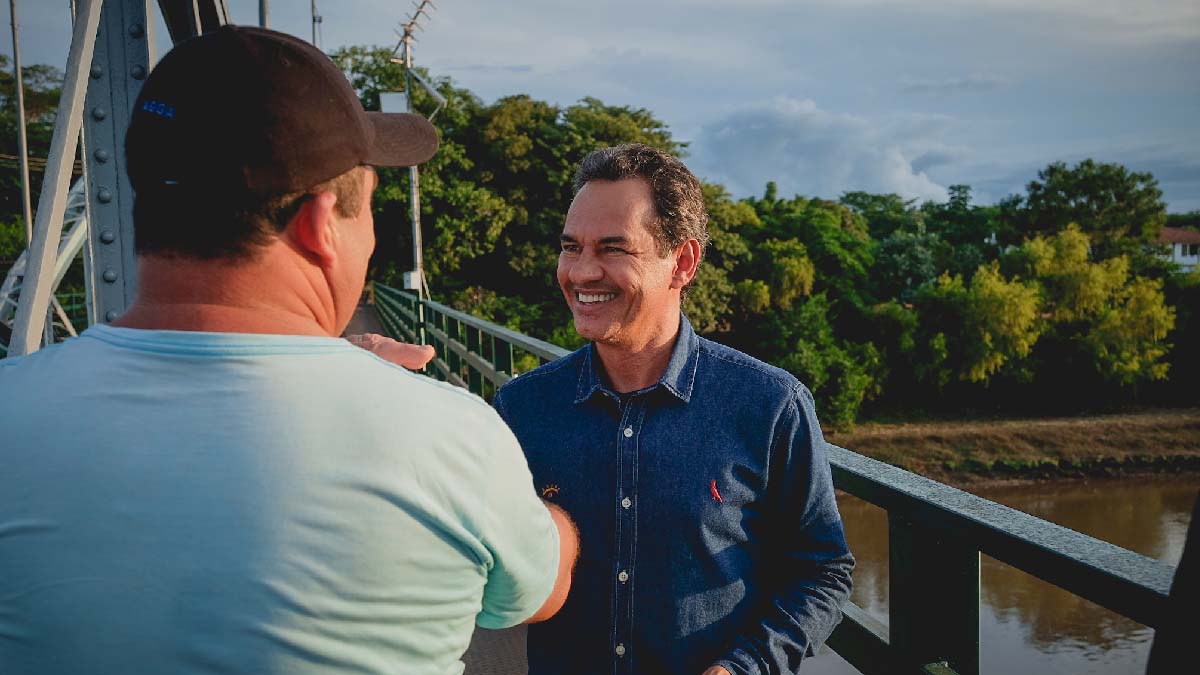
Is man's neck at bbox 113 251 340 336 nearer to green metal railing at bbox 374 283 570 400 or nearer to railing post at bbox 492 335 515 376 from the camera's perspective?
green metal railing at bbox 374 283 570 400

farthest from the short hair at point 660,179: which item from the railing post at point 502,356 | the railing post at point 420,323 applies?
the railing post at point 420,323

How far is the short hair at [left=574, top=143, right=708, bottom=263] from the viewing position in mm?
2123

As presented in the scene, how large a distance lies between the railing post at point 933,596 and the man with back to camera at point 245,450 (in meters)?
0.98

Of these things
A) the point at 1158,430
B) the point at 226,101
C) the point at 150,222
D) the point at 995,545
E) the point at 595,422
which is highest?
the point at 226,101

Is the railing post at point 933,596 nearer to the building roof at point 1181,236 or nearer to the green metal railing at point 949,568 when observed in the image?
the green metal railing at point 949,568

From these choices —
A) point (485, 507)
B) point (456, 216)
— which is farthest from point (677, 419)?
point (456, 216)

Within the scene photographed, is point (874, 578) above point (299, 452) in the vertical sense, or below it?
below

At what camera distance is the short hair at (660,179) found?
2.12 metres

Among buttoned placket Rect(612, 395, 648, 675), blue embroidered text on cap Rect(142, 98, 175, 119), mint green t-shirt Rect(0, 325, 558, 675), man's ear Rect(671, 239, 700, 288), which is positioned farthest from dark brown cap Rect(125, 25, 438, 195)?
man's ear Rect(671, 239, 700, 288)

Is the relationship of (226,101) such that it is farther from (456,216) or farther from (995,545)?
(456,216)

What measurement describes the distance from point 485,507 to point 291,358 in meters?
0.29

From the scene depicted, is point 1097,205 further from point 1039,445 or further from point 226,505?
point 226,505

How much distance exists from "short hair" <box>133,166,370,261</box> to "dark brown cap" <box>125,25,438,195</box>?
0.01 metres

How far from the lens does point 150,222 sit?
3.47 ft
